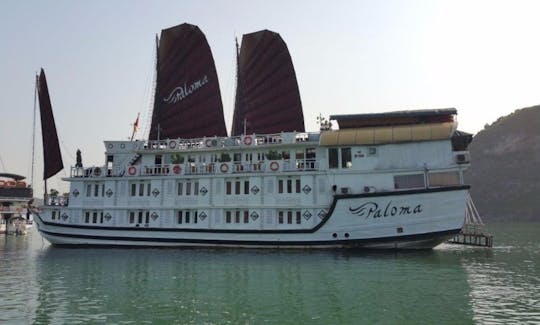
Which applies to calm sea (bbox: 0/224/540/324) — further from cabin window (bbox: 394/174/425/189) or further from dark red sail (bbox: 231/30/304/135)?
dark red sail (bbox: 231/30/304/135)

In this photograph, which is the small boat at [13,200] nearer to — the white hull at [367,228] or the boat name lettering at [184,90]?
the boat name lettering at [184,90]

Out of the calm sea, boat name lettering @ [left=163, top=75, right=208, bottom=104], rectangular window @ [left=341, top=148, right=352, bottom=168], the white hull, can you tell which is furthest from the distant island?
boat name lettering @ [left=163, top=75, right=208, bottom=104]

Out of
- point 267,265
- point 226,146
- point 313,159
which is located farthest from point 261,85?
point 267,265

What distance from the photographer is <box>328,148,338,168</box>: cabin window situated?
79.2 feet

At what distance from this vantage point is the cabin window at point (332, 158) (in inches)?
950

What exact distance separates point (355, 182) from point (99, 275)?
13.0 metres

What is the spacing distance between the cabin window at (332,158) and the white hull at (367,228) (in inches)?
78.5

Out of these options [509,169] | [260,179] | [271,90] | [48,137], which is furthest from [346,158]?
[509,169]

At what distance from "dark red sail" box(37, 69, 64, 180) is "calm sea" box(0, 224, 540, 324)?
32.3ft

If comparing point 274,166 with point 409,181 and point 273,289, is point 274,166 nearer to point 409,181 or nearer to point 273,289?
point 409,181

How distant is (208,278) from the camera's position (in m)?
15.5

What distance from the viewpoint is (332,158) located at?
79.5ft

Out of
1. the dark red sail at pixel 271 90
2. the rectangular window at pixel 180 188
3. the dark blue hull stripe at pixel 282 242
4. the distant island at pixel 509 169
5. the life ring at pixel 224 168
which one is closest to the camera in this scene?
the dark blue hull stripe at pixel 282 242

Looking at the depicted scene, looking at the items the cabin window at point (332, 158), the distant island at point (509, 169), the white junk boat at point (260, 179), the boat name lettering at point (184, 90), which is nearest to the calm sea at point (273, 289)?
the white junk boat at point (260, 179)
